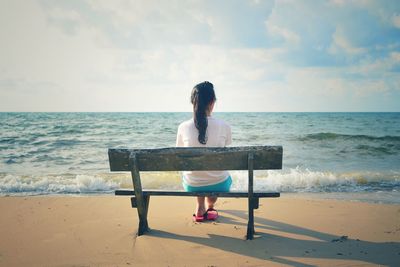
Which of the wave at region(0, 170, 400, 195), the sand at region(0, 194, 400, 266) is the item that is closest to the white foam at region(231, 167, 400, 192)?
the wave at region(0, 170, 400, 195)

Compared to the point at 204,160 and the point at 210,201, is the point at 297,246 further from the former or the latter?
the point at 204,160

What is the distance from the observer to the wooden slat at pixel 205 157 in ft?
11.5

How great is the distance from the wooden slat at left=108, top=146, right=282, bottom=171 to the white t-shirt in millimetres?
405

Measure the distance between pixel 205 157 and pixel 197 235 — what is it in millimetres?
1218

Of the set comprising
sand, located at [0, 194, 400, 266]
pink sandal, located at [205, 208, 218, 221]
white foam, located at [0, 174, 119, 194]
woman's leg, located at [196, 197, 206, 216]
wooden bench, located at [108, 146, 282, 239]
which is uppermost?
wooden bench, located at [108, 146, 282, 239]

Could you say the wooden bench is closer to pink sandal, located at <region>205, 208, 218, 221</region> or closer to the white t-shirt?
the white t-shirt

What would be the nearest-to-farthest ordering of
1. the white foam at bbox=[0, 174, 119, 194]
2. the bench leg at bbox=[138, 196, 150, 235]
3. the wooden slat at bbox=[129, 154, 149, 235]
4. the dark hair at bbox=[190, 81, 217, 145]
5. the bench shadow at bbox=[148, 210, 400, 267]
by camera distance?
the bench shadow at bbox=[148, 210, 400, 267], the wooden slat at bbox=[129, 154, 149, 235], the dark hair at bbox=[190, 81, 217, 145], the bench leg at bbox=[138, 196, 150, 235], the white foam at bbox=[0, 174, 119, 194]

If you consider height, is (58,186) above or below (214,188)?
below

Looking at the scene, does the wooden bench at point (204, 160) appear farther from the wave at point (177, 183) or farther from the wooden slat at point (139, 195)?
the wave at point (177, 183)

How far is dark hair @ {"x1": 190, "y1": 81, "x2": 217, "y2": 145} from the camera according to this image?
151 inches

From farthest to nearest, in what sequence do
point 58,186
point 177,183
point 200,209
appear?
point 177,183, point 58,186, point 200,209

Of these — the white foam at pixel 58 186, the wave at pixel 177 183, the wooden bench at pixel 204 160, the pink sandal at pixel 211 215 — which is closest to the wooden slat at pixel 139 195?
the wooden bench at pixel 204 160

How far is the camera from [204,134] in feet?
12.7

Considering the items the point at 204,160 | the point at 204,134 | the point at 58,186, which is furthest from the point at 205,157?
the point at 58,186
